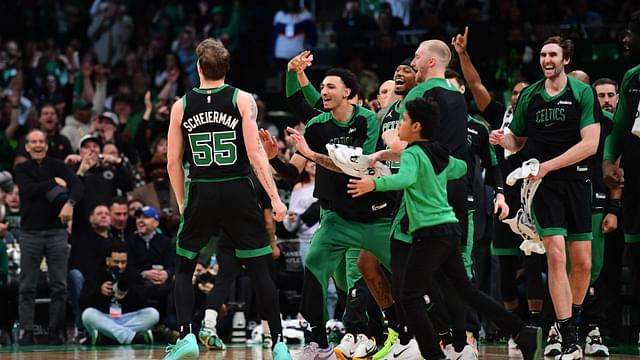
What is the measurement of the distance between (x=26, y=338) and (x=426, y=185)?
6.98 m

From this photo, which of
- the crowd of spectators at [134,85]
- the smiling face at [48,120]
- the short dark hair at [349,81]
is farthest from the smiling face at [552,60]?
the smiling face at [48,120]

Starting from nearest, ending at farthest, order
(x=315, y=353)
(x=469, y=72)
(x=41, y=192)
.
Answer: (x=315, y=353) < (x=469, y=72) < (x=41, y=192)

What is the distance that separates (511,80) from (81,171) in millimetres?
5759

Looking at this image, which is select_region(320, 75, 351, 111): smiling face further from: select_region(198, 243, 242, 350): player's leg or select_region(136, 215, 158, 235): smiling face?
select_region(136, 215, 158, 235): smiling face

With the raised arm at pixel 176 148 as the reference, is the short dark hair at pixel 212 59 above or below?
above

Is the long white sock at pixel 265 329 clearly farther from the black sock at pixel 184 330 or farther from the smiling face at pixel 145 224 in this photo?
the black sock at pixel 184 330

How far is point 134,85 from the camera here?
19.8 metres

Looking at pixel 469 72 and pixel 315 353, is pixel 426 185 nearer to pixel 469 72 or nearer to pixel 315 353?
pixel 315 353

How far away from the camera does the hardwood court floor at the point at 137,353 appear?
34.1 feet

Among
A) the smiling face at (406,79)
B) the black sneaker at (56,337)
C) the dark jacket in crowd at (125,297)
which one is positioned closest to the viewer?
the smiling face at (406,79)

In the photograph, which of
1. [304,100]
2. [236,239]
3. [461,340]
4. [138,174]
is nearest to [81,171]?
[138,174]

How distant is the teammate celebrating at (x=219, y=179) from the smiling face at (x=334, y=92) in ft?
2.58

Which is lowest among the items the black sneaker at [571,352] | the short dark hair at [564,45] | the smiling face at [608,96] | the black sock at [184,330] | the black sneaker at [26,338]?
the black sneaker at [26,338]

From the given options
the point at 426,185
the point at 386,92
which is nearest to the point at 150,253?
the point at 386,92
